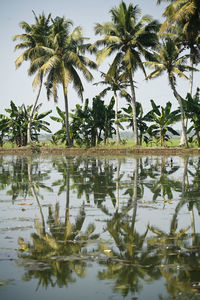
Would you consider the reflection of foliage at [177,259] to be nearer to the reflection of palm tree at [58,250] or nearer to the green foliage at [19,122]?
the reflection of palm tree at [58,250]

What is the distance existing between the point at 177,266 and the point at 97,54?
2662cm

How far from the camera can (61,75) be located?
30.0 m

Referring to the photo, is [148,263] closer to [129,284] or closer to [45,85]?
[129,284]

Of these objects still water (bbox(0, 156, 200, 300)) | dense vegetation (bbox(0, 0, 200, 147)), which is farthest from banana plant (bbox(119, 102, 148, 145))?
still water (bbox(0, 156, 200, 300))

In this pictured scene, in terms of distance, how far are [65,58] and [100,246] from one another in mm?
27171

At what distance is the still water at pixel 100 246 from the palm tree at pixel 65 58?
73.9 feet

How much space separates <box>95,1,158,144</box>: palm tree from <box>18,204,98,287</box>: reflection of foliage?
22.7 meters

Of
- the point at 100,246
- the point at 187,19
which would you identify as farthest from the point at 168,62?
the point at 100,246

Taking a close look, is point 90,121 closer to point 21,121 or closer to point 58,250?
point 21,121

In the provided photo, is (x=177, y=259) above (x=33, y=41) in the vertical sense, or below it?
below

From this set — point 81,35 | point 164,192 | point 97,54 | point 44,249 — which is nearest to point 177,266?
point 44,249

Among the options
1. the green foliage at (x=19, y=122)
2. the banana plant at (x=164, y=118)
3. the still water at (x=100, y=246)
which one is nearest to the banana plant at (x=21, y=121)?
the green foliage at (x=19, y=122)

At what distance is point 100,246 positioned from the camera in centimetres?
434

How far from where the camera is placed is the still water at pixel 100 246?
3203 mm
